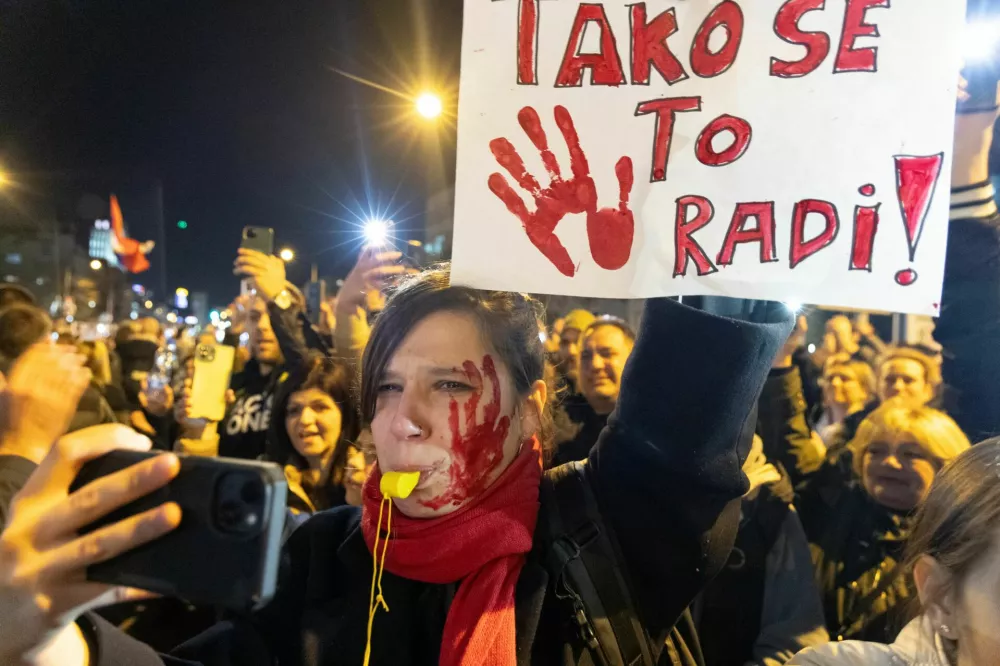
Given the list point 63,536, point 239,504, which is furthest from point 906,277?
point 63,536

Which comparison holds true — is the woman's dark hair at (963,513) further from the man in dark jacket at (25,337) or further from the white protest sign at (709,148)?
the man in dark jacket at (25,337)

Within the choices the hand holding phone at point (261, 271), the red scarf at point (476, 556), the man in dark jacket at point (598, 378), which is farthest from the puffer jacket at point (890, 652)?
the hand holding phone at point (261, 271)

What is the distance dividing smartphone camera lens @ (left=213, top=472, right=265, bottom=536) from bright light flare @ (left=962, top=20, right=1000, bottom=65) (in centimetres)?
137

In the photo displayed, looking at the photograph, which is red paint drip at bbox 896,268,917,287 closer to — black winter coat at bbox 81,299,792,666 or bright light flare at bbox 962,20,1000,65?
black winter coat at bbox 81,299,792,666

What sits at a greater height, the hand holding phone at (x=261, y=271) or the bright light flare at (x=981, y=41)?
the bright light flare at (x=981, y=41)

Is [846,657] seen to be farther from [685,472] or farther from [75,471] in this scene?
[75,471]

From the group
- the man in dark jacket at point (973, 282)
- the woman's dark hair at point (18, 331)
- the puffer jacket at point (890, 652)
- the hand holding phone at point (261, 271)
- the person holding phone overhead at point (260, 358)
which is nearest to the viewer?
the puffer jacket at point (890, 652)

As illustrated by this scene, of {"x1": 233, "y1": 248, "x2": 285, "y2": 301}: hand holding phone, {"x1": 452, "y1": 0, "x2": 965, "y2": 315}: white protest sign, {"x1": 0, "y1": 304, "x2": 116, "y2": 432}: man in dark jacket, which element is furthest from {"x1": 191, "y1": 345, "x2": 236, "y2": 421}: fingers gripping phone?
{"x1": 452, "y1": 0, "x2": 965, "y2": 315}: white protest sign

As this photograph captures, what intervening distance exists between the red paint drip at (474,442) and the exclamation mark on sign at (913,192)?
2.39 feet

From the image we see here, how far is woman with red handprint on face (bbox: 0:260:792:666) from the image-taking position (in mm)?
1030

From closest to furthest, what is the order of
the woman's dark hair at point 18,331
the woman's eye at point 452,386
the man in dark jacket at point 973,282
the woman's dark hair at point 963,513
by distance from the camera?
1. the woman's dark hair at point 963,513
2. the woman's eye at point 452,386
3. the man in dark jacket at point 973,282
4. the woman's dark hair at point 18,331

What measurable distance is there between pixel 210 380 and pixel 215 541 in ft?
8.22

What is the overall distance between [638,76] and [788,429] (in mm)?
1961

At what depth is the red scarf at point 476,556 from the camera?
1020 millimetres
